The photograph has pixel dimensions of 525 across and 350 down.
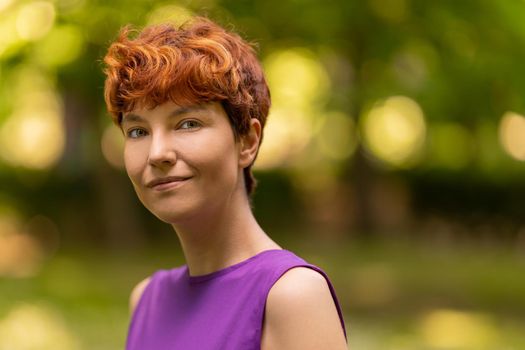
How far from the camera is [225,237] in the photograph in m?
1.92

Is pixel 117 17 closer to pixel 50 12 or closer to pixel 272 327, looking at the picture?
pixel 50 12

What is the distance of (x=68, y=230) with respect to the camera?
641 inches

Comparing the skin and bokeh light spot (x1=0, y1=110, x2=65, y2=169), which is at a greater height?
bokeh light spot (x1=0, y1=110, x2=65, y2=169)

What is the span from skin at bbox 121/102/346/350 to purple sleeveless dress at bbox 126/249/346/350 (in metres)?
0.03

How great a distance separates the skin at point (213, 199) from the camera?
1654 mm

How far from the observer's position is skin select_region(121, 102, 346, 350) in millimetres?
1654

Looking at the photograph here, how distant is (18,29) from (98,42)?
6.11 feet

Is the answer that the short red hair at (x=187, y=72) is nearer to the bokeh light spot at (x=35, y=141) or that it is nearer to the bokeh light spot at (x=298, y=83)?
the bokeh light spot at (x=298, y=83)

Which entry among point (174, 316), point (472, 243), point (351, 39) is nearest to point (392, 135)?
point (472, 243)

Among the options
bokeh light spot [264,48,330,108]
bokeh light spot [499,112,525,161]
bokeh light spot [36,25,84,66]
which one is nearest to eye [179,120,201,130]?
bokeh light spot [36,25,84,66]

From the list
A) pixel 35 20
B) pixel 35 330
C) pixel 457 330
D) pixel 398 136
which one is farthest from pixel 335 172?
pixel 35 20

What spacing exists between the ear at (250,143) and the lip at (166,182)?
0.17 m

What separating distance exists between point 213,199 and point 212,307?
0.24m

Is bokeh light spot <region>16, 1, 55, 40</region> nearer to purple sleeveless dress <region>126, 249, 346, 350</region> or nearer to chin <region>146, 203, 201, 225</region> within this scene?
purple sleeveless dress <region>126, 249, 346, 350</region>
